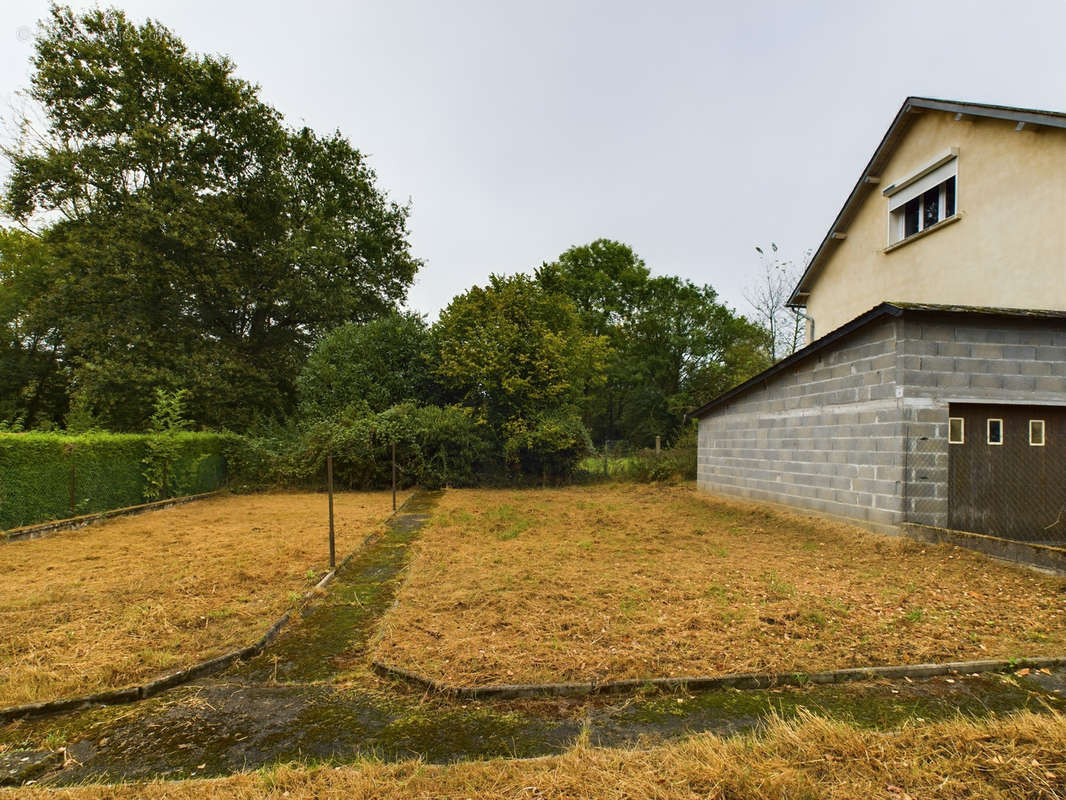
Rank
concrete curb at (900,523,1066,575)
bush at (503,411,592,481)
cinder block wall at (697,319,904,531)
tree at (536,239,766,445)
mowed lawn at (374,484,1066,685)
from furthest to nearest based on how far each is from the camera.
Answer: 1. tree at (536,239,766,445)
2. bush at (503,411,592,481)
3. cinder block wall at (697,319,904,531)
4. concrete curb at (900,523,1066,575)
5. mowed lawn at (374,484,1066,685)


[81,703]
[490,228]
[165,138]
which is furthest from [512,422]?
[165,138]

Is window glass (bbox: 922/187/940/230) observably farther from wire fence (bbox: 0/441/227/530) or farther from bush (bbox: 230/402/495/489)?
wire fence (bbox: 0/441/227/530)

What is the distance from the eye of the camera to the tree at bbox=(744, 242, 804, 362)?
23.8 m

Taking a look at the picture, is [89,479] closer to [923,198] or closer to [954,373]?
[954,373]

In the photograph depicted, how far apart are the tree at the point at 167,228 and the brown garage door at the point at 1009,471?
19677 mm

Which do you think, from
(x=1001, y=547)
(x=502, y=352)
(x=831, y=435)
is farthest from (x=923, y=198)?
(x=502, y=352)

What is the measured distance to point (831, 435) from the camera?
8586 millimetres

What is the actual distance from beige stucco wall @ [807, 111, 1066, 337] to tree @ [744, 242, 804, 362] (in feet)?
40.5

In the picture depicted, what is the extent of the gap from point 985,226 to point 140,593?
13208 millimetres

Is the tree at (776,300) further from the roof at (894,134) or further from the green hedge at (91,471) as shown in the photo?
the green hedge at (91,471)

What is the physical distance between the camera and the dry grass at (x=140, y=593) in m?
3.51

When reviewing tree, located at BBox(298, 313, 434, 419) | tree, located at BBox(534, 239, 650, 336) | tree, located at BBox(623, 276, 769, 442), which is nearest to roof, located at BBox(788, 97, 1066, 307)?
tree, located at BBox(298, 313, 434, 419)

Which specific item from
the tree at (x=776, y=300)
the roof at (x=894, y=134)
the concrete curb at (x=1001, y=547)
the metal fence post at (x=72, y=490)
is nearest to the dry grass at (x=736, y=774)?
the concrete curb at (x=1001, y=547)

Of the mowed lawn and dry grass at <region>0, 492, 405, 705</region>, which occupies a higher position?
the mowed lawn
